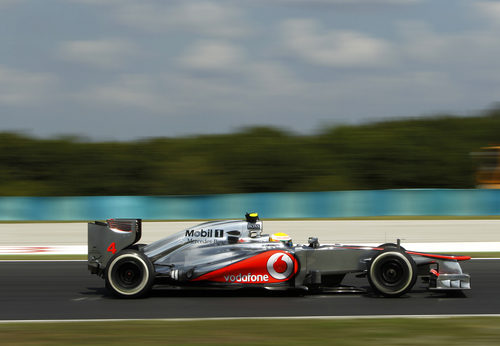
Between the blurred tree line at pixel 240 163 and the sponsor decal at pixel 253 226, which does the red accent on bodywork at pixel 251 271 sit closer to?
the sponsor decal at pixel 253 226

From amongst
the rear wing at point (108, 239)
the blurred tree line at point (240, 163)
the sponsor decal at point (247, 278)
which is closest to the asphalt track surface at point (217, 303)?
the sponsor decal at point (247, 278)

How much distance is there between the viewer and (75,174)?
2878 cm

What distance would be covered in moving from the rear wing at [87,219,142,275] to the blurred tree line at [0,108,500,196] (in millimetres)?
16819

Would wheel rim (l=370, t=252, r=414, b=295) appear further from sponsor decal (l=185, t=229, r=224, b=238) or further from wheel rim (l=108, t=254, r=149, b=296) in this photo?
wheel rim (l=108, t=254, r=149, b=296)

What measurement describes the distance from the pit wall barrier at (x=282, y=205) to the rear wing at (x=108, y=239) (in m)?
10.7

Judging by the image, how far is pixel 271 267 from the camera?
8188 millimetres

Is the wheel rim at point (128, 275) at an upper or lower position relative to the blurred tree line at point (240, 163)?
lower

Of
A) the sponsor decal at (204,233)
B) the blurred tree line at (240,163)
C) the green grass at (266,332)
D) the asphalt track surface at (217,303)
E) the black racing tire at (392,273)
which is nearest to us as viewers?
the green grass at (266,332)

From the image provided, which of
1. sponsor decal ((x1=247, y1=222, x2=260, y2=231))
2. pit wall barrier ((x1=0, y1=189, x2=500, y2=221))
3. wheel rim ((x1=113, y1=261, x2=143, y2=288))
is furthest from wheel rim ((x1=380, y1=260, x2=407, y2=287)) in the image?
pit wall barrier ((x1=0, y1=189, x2=500, y2=221))

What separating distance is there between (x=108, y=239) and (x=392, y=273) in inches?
139

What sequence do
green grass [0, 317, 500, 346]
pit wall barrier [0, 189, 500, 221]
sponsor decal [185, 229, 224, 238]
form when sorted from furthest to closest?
pit wall barrier [0, 189, 500, 221] < sponsor decal [185, 229, 224, 238] < green grass [0, 317, 500, 346]

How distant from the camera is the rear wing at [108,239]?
8.57 m

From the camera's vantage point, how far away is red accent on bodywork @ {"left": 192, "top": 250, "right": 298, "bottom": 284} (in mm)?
8195

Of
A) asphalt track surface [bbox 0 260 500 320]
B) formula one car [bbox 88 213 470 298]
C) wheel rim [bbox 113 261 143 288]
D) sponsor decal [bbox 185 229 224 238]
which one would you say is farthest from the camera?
sponsor decal [bbox 185 229 224 238]
